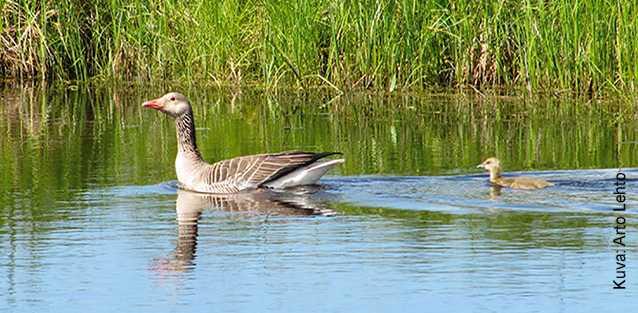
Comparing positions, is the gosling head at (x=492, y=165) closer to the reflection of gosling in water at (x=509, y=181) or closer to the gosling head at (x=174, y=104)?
the reflection of gosling in water at (x=509, y=181)

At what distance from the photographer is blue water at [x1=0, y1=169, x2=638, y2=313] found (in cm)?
763

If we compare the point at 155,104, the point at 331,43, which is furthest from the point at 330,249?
the point at 331,43

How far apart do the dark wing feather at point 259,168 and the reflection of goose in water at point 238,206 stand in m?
0.10

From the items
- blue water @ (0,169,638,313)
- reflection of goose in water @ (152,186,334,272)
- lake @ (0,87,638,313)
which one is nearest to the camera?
blue water @ (0,169,638,313)

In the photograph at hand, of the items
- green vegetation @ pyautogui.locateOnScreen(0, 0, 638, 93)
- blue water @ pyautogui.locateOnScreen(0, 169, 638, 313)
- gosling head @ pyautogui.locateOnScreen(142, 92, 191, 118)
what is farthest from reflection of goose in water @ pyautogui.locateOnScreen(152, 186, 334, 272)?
green vegetation @ pyautogui.locateOnScreen(0, 0, 638, 93)

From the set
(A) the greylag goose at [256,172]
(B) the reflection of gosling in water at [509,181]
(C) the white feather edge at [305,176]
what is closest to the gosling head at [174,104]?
(A) the greylag goose at [256,172]

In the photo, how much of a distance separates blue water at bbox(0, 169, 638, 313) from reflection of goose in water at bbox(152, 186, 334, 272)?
2 cm

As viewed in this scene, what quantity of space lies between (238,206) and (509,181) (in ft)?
6.52

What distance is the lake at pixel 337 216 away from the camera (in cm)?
778

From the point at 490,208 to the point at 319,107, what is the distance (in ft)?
23.5

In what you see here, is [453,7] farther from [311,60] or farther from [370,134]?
[370,134]

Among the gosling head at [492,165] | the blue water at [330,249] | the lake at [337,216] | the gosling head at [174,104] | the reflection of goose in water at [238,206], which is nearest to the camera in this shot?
the blue water at [330,249]

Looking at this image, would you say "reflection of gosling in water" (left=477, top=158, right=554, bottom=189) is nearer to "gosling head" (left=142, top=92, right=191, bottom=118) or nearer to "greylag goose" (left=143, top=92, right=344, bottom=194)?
"greylag goose" (left=143, top=92, right=344, bottom=194)

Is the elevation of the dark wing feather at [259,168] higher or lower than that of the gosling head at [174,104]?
lower
